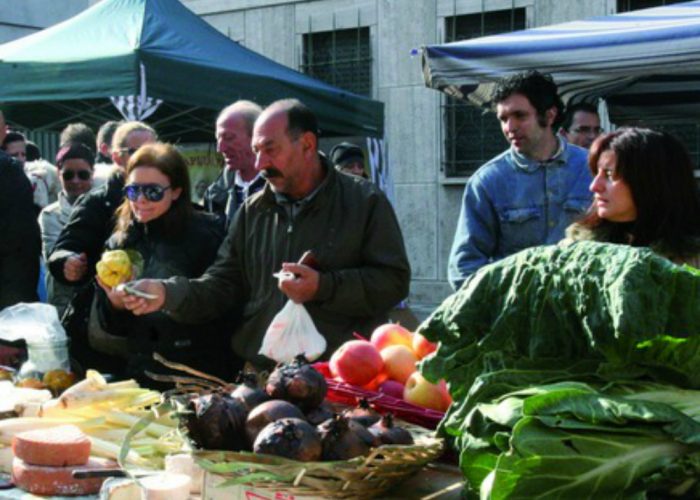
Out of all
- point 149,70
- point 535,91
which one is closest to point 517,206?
point 535,91

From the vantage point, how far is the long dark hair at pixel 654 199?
9.61 feet

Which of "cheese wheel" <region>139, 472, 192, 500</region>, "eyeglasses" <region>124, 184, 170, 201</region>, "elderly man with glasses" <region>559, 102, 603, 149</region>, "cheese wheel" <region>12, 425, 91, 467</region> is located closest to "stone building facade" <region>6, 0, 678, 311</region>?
"elderly man with glasses" <region>559, 102, 603, 149</region>

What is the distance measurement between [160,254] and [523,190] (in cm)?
143

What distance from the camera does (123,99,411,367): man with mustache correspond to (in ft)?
11.8

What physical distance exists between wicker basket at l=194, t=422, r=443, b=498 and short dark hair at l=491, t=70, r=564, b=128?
2351mm

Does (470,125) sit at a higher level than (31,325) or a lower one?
higher

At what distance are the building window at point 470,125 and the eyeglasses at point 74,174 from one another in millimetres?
5320

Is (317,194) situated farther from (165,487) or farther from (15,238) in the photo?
(15,238)

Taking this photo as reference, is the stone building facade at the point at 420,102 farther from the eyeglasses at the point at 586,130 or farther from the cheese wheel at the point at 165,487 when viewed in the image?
the cheese wheel at the point at 165,487

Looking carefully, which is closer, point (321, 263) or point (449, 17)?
point (321, 263)

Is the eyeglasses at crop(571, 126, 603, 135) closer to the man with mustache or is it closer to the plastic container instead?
the man with mustache

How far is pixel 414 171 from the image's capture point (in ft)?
35.2

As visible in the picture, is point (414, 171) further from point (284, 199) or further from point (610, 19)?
point (284, 199)

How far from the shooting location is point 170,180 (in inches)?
162
